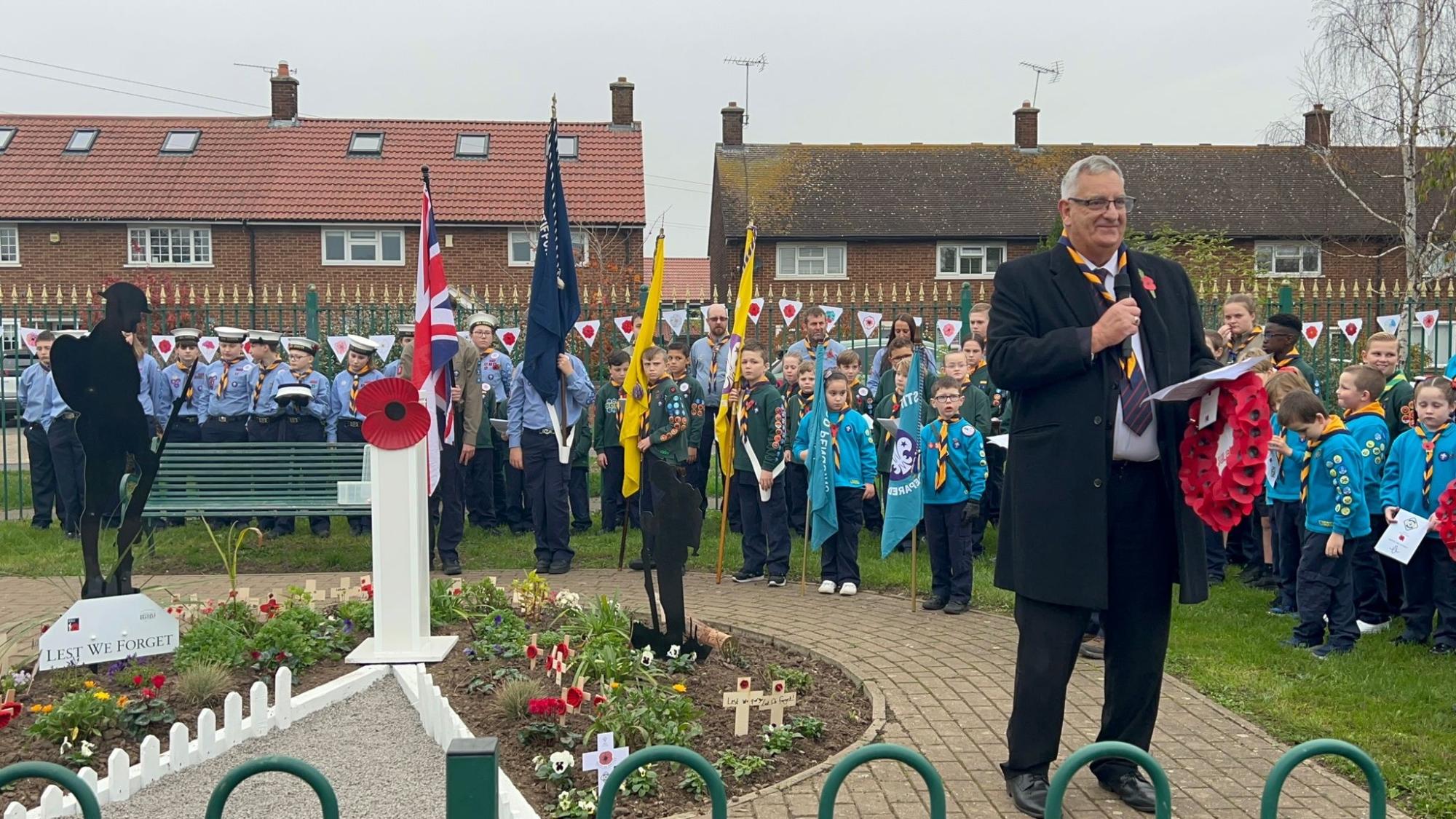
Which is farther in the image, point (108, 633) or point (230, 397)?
point (230, 397)

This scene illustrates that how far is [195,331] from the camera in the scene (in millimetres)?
12414

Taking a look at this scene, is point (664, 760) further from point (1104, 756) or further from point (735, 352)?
point (735, 352)

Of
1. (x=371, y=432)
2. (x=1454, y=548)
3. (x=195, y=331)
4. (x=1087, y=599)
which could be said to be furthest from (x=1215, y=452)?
(x=195, y=331)

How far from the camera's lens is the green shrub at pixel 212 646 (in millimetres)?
6336

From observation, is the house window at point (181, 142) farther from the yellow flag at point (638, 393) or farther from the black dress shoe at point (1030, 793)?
the black dress shoe at point (1030, 793)

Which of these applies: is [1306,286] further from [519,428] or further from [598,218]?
[519,428]

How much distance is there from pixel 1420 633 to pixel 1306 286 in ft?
80.6

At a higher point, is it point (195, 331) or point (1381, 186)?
point (1381, 186)

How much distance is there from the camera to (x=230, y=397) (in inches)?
471

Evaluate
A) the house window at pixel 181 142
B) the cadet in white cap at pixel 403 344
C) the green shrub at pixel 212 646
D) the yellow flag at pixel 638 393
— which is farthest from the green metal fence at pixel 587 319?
the house window at pixel 181 142

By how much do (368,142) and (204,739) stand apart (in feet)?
106

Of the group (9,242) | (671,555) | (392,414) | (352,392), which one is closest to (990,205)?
(352,392)

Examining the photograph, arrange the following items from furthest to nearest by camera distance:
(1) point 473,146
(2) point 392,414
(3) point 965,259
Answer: (1) point 473,146 → (3) point 965,259 → (2) point 392,414

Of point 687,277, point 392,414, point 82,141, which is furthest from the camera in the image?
point 687,277
